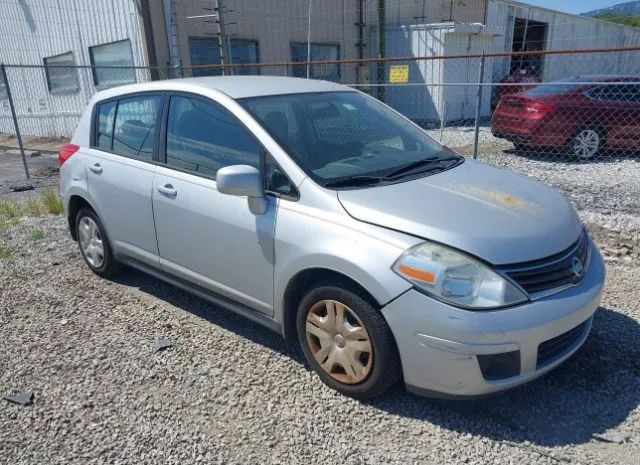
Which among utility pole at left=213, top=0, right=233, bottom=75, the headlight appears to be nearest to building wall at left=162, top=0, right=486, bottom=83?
utility pole at left=213, top=0, right=233, bottom=75

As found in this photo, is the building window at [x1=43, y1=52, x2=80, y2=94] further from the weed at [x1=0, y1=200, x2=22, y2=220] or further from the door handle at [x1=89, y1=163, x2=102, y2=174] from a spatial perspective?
the door handle at [x1=89, y1=163, x2=102, y2=174]

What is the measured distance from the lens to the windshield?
3119mm

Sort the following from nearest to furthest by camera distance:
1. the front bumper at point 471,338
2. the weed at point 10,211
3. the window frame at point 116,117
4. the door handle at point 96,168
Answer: the front bumper at point 471,338 < the window frame at point 116,117 < the door handle at point 96,168 < the weed at point 10,211

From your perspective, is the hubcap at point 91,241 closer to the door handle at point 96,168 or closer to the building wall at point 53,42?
the door handle at point 96,168

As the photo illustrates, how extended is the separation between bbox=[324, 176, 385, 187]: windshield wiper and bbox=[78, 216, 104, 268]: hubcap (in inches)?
A: 98.5

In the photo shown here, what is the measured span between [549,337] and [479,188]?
37.9 inches

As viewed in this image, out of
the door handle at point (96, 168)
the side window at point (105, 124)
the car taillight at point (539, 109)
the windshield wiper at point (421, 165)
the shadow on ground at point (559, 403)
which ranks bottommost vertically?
the shadow on ground at point (559, 403)

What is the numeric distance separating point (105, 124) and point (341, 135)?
85.2 inches

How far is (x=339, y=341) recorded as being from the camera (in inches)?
113

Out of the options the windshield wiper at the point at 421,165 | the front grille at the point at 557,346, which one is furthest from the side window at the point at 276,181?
the front grille at the point at 557,346

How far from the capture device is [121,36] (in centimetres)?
1287

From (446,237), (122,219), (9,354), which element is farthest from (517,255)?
(9,354)

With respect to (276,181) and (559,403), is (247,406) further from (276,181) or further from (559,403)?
(559,403)

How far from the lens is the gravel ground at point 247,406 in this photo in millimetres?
2586
